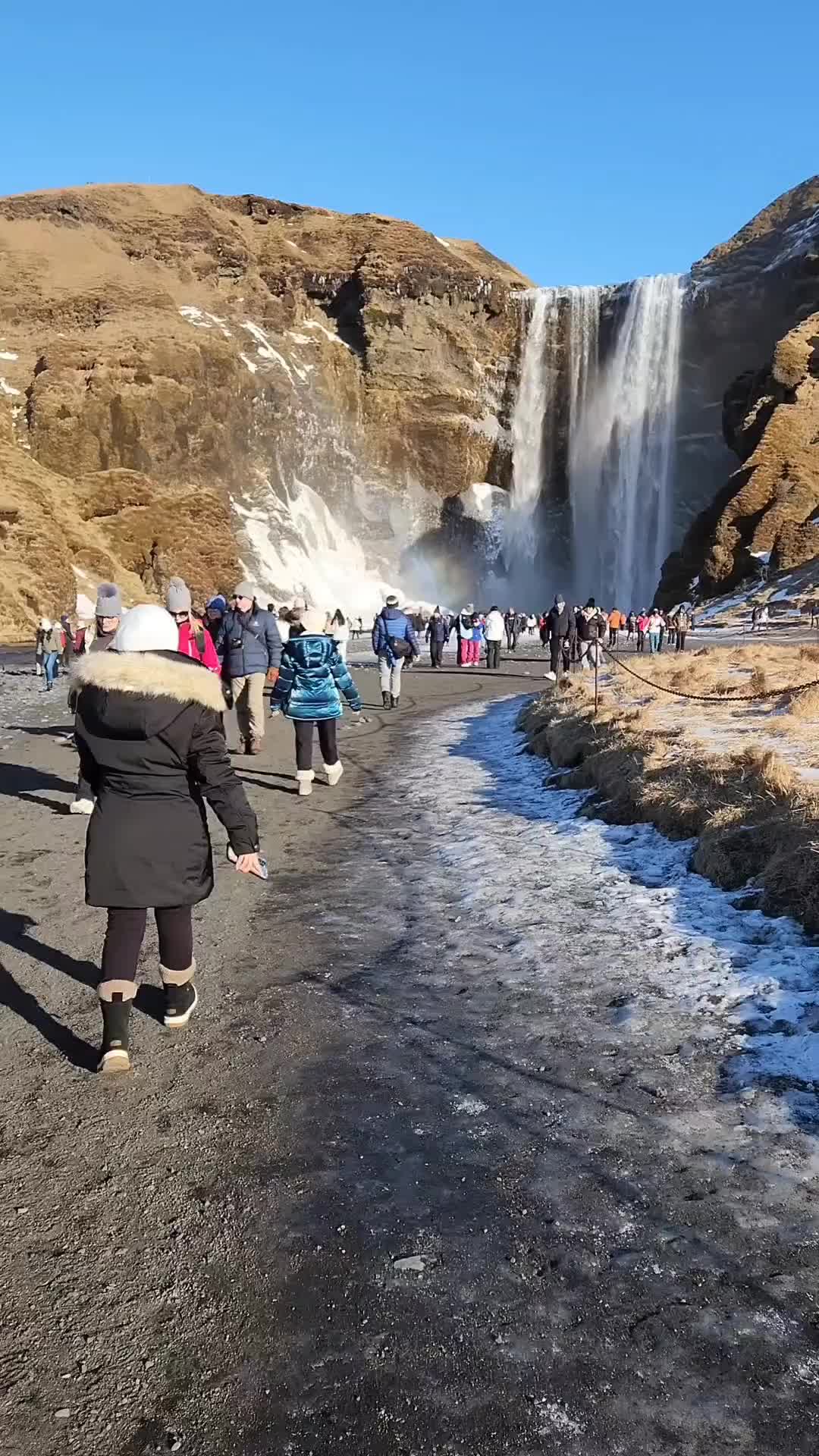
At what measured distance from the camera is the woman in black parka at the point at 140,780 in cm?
362

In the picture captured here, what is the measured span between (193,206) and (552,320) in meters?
32.0

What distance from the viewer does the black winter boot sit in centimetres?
374

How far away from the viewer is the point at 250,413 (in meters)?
63.5

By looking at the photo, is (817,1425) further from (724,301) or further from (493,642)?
(724,301)

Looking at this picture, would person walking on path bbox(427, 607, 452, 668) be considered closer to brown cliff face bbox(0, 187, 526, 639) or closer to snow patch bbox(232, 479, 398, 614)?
brown cliff face bbox(0, 187, 526, 639)

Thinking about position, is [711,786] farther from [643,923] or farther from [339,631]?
[339,631]

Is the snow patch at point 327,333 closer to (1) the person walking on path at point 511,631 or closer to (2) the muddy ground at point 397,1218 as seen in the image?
(1) the person walking on path at point 511,631

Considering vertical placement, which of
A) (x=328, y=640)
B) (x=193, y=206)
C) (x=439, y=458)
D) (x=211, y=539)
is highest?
(x=193, y=206)

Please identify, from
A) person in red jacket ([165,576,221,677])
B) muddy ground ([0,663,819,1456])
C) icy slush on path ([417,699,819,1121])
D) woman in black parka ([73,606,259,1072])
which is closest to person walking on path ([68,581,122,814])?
person in red jacket ([165,576,221,677])

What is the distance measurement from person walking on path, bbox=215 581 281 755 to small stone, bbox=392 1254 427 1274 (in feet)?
27.4

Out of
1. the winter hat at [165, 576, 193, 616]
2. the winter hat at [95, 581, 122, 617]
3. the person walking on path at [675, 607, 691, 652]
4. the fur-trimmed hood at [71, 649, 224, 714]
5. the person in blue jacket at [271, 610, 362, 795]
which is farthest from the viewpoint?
the person walking on path at [675, 607, 691, 652]

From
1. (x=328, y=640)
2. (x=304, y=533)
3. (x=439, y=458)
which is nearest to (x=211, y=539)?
(x=304, y=533)

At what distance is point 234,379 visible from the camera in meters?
62.4

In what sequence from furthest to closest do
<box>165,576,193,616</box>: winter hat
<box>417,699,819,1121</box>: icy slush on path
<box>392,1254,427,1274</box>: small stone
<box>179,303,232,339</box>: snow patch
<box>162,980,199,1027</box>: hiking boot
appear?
<box>179,303,232,339</box>: snow patch < <box>165,576,193,616</box>: winter hat < <box>162,980,199,1027</box>: hiking boot < <box>417,699,819,1121</box>: icy slush on path < <box>392,1254,427,1274</box>: small stone
